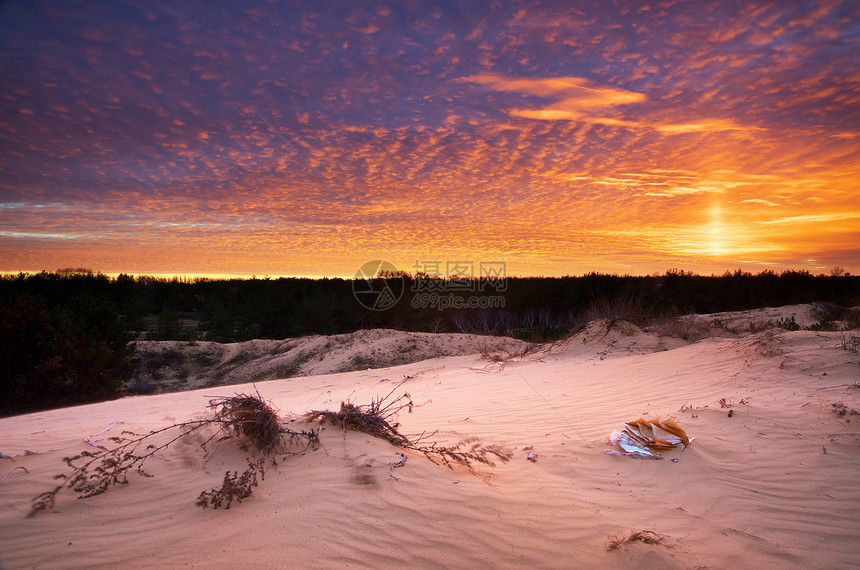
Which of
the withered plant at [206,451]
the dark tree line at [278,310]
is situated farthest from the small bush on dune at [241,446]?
the dark tree line at [278,310]

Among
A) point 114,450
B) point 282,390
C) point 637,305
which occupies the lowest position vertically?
point 282,390

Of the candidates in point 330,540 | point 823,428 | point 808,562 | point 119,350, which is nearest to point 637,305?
point 823,428

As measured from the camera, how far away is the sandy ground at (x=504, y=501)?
2.45 meters

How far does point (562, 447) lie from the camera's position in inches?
174

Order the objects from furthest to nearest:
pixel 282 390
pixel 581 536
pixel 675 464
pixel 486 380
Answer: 1. pixel 282 390
2. pixel 486 380
3. pixel 675 464
4. pixel 581 536

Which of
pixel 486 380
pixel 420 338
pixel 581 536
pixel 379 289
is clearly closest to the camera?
pixel 581 536

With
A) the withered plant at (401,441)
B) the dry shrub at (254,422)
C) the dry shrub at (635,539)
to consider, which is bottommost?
the dry shrub at (635,539)

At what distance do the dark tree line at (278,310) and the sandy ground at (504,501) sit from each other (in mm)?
8687

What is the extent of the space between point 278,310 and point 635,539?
3426 centimetres

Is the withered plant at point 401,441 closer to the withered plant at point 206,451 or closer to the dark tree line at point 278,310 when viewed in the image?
the withered plant at point 206,451

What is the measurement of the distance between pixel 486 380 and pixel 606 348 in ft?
12.0

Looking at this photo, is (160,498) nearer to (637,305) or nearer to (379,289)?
(637,305)

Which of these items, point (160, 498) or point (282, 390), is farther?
point (282, 390)

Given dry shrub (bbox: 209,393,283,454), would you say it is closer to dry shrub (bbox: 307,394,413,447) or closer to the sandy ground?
the sandy ground
